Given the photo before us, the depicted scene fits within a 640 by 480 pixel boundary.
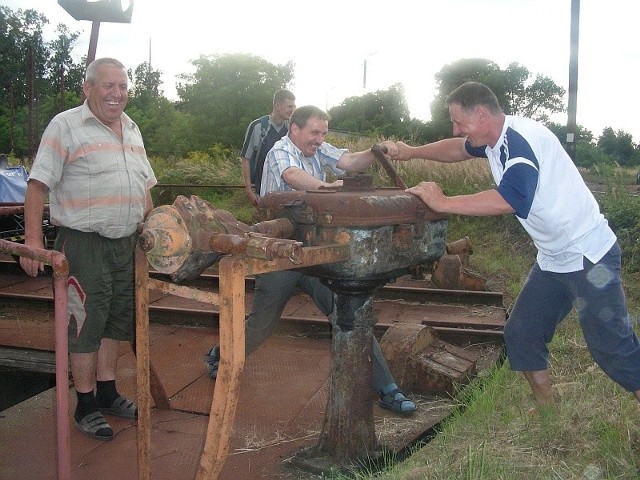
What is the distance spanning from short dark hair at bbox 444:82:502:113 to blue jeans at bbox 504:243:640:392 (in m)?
0.89

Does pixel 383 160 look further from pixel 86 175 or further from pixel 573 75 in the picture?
pixel 573 75

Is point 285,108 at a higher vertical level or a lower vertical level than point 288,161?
higher

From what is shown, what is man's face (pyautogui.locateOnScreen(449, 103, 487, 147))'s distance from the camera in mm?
3254

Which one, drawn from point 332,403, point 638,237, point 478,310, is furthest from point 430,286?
point 332,403

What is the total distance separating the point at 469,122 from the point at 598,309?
1.08m

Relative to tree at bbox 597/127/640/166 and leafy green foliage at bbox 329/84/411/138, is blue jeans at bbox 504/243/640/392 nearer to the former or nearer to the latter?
leafy green foliage at bbox 329/84/411/138

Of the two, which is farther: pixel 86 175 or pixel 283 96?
pixel 283 96

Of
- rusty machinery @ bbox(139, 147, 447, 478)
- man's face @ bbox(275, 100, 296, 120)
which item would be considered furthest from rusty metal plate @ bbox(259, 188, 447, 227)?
man's face @ bbox(275, 100, 296, 120)

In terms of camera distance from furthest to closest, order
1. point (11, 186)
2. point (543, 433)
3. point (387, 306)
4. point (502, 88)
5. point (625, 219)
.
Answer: point (502, 88) < point (11, 186) < point (625, 219) < point (387, 306) < point (543, 433)

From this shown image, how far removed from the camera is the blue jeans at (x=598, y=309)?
121 inches

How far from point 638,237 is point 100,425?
6.81 metres

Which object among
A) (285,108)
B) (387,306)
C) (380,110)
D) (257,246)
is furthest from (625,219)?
(380,110)

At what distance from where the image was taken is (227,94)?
33.7 meters

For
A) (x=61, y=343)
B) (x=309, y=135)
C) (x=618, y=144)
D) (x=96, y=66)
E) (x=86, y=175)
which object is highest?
(x=618, y=144)
